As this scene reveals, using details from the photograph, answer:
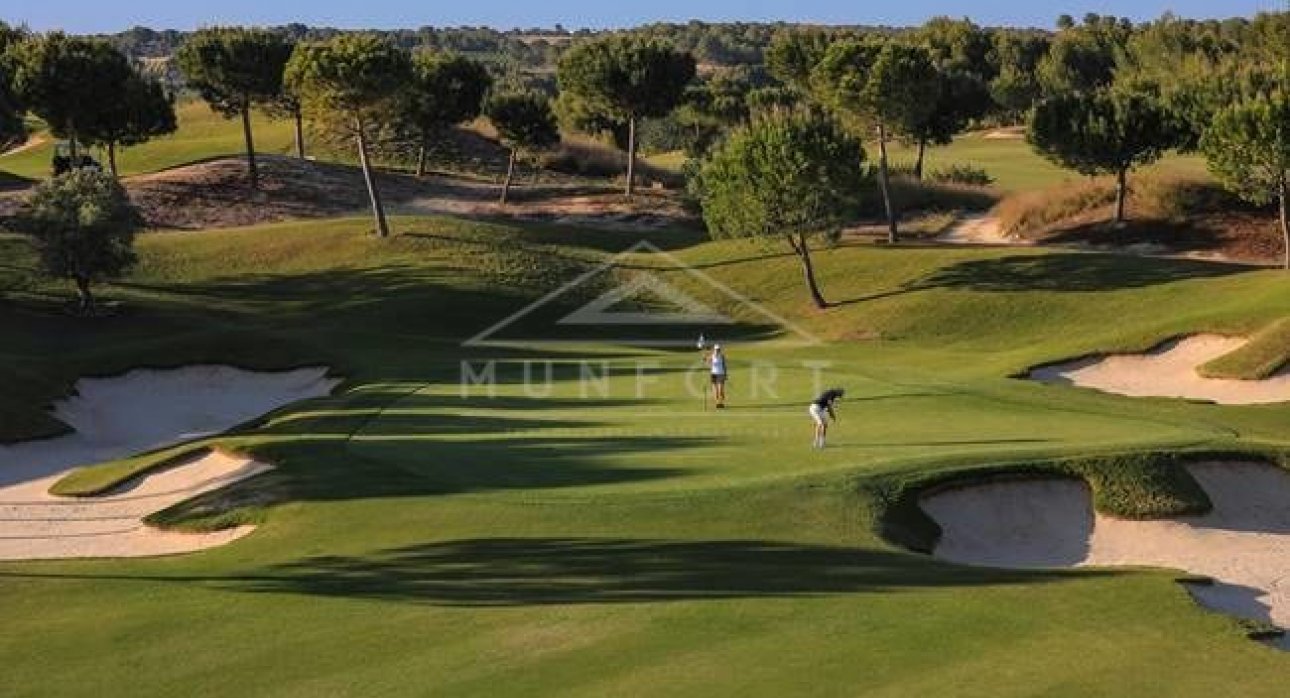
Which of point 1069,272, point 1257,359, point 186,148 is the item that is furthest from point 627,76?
point 1257,359

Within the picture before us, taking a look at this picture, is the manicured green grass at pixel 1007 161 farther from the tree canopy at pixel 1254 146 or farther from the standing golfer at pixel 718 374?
the standing golfer at pixel 718 374

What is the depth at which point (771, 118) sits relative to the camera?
6400 cm

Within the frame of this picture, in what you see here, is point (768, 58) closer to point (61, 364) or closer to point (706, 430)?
point (61, 364)

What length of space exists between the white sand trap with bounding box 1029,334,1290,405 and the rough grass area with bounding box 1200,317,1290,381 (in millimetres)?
255

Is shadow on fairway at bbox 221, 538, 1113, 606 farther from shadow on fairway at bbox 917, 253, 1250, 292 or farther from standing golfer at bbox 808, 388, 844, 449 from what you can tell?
shadow on fairway at bbox 917, 253, 1250, 292

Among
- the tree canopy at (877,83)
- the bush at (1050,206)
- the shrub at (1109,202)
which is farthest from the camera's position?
the bush at (1050,206)

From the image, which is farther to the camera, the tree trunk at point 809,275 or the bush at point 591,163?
the bush at point 591,163

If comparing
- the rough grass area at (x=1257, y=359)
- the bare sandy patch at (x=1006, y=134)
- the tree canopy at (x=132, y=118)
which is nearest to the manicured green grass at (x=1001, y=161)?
the bare sandy patch at (x=1006, y=134)

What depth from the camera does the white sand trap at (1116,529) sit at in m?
24.3

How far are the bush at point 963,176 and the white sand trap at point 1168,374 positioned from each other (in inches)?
2052

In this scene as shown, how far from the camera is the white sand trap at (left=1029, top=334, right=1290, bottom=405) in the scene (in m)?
42.2

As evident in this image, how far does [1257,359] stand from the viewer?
43094 millimetres

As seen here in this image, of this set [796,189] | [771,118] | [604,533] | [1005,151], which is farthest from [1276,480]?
[1005,151]

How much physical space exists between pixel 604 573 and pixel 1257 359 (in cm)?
2966
